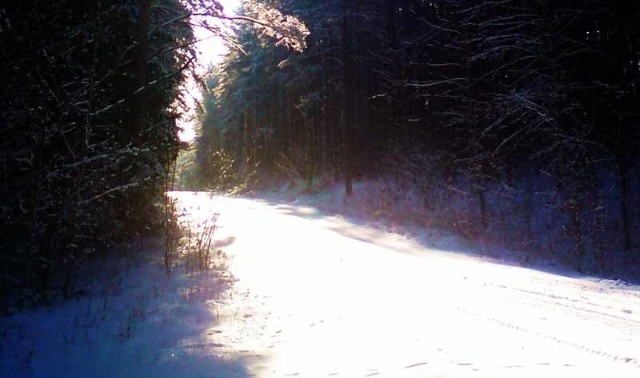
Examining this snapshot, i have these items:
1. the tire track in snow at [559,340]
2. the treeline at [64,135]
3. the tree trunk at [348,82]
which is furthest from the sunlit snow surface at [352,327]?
the tree trunk at [348,82]

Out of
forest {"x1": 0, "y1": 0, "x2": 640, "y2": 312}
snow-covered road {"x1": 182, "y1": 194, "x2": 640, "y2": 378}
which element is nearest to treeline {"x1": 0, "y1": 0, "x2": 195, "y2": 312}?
forest {"x1": 0, "y1": 0, "x2": 640, "y2": 312}

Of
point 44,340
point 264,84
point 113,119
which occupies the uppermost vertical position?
point 264,84

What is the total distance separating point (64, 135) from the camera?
672cm

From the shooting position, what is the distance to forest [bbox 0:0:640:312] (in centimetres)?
632

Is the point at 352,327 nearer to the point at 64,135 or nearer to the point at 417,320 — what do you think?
the point at 417,320

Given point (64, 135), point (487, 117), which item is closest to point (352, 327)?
point (64, 135)

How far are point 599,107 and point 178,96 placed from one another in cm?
1275

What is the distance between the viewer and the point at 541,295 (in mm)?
7121

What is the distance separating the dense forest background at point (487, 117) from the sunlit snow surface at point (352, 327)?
10.9ft

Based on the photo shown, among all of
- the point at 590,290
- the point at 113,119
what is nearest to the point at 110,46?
the point at 113,119

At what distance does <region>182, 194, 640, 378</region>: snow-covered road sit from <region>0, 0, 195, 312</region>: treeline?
2.52 meters

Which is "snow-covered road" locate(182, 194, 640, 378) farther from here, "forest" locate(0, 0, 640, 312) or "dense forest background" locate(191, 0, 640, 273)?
"dense forest background" locate(191, 0, 640, 273)

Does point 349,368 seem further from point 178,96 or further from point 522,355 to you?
point 178,96

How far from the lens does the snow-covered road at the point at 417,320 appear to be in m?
4.42
